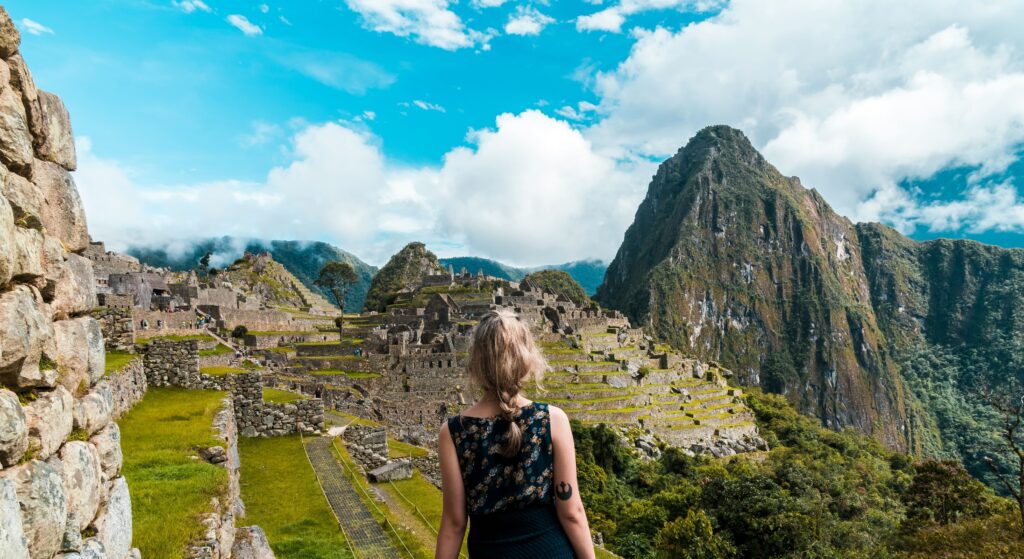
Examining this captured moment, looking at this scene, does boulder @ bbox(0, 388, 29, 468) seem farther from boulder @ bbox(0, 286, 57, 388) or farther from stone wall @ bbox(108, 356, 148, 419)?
stone wall @ bbox(108, 356, 148, 419)

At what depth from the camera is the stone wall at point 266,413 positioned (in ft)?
44.0

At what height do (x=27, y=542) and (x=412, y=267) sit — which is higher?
(x=412, y=267)

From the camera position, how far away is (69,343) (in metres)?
3.40

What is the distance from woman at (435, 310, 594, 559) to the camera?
9.20 feet

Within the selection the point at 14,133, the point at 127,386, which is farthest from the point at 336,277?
the point at 14,133

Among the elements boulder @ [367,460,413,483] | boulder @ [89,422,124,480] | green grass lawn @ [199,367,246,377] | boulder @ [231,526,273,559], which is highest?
boulder @ [89,422,124,480]

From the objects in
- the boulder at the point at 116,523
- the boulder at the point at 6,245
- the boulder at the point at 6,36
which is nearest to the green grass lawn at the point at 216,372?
the boulder at the point at 116,523

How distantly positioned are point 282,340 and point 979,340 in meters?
248

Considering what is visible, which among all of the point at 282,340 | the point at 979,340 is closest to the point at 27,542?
the point at 282,340

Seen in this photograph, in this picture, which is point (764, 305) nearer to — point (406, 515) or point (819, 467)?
point (819, 467)

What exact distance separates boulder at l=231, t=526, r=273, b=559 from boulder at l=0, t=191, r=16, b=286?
562 centimetres

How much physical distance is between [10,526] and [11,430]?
414 mm

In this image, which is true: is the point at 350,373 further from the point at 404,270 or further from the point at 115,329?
the point at 404,270

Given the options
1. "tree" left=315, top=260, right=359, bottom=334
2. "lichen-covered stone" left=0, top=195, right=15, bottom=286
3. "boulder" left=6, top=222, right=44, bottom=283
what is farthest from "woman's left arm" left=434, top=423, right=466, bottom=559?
"tree" left=315, top=260, right=359, bottom=334
